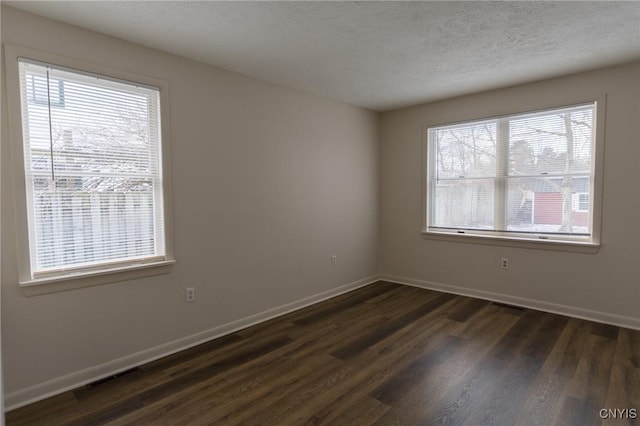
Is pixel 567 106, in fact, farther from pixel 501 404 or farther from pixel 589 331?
pixel 501 404

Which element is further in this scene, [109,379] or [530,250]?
[530,250]

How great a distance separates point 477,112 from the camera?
159 inches

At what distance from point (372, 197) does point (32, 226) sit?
378 cm

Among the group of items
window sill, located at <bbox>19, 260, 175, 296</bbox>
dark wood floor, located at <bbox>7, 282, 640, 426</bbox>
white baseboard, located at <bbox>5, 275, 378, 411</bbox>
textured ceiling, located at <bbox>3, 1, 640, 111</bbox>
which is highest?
textured ceiling, located at <bbox>3, 1, 640, 111</bbox>

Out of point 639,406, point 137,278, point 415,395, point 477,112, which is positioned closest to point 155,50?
point 137,278

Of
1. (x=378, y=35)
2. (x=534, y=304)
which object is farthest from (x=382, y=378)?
(x=378, y=35)

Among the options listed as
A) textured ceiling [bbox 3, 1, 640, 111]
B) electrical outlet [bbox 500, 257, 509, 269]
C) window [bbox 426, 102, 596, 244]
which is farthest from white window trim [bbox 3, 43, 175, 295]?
electrical outlet [bbox 500, 257, 509, 269]

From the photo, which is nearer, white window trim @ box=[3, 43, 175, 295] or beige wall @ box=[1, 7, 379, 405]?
white window trim @ box=[3, 43, 175, 295]

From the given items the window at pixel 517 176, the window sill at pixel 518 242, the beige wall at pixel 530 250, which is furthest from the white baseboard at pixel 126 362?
the window at pixel 517 176

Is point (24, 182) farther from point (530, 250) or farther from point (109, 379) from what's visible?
point (530, 250)

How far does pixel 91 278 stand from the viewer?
237 cm

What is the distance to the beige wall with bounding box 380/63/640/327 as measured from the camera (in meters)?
3.16

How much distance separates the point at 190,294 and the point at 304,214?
1516 mm

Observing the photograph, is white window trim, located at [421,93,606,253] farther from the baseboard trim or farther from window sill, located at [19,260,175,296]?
window sill, located at [19,260,175,296]
